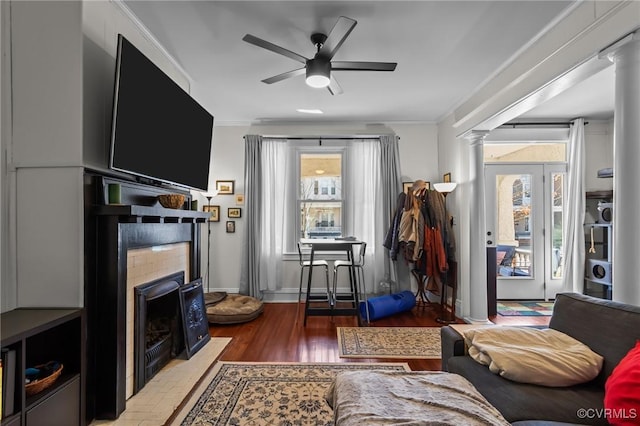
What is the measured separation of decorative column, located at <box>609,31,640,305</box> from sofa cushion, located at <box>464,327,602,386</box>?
601mm

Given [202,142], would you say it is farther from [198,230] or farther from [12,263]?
[12,263]

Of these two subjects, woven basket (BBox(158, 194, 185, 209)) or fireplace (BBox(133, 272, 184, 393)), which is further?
woven basket (BBox(158, 194, 185, 209))

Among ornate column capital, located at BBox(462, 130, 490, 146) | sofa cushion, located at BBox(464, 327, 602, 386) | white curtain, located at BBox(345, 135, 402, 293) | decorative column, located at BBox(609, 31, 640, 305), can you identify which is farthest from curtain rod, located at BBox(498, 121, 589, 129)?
sofa cushion, located at BBox(464, 327, 602, 386)

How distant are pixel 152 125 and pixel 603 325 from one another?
9.29 feet

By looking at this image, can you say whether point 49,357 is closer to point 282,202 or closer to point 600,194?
point 282,202

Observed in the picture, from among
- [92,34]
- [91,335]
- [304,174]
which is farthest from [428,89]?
[91,335]

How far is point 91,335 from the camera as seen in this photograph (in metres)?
1.80

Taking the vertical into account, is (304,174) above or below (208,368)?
above

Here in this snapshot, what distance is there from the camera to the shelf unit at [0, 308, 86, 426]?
1340 millimetres

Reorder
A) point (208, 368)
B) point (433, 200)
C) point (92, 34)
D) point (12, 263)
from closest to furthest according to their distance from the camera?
point (12, 263) → point (92, 34) → point (208, 368) → point (433, 200)

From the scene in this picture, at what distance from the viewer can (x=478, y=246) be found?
3521mm

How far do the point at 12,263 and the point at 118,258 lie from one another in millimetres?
553

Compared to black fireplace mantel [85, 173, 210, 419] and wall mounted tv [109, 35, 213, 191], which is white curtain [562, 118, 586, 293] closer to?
wall mounted tv [109, 35, 213, 191]

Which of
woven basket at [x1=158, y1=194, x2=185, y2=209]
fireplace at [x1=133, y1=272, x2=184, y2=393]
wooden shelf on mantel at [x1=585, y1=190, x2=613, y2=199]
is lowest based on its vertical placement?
fireplace at [x1=133, y1=272, x2=184, y2=393]
